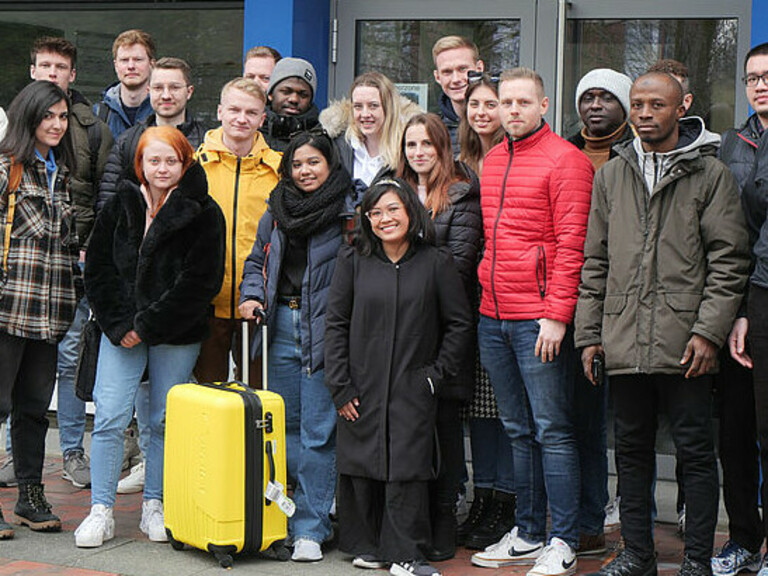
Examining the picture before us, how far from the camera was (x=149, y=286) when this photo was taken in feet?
18.5

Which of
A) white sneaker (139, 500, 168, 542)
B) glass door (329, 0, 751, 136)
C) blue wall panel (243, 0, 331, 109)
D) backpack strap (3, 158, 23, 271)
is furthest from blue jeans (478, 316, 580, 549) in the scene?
blue wall panel (243, 0, 331, 109)

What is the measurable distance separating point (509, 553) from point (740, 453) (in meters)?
1.15

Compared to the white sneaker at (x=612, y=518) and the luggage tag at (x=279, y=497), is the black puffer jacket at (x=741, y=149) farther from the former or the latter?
the luggage tag at (x=279, y=497)

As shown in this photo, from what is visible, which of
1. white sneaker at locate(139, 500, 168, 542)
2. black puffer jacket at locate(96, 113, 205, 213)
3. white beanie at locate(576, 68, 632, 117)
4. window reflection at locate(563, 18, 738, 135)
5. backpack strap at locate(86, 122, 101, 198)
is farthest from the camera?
window reflection at locate(563, 18, 738, 135)

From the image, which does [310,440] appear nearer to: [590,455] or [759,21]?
[590,455]

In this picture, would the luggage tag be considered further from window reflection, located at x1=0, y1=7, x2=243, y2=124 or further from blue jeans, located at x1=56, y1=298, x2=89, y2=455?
window reflection, located at x1=0, y1=7, x2=243, y2=124

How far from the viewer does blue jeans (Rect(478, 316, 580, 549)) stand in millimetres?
5191

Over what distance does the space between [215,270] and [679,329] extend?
87.8 inches

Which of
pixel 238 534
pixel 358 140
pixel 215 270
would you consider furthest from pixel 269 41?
pixel 238 534

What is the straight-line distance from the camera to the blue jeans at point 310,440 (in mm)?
5582

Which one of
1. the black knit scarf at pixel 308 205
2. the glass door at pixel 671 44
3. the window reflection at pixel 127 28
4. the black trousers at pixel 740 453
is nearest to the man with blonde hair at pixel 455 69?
the black knit scarf at pixel 308 205

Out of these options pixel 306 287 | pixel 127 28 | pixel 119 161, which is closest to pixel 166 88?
pixel 119 161

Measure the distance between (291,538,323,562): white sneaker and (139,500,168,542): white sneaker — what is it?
0.71 metres

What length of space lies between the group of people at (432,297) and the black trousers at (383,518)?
0.01 m
